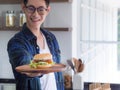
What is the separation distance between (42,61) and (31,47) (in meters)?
0.08

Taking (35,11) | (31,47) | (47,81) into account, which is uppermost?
(35,11)

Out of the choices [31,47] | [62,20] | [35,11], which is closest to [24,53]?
[31,47]

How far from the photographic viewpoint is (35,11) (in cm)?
81

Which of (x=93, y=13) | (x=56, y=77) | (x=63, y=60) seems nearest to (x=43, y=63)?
(x=56, y=77)

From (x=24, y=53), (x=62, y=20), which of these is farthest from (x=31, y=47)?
(x=62, y=20)

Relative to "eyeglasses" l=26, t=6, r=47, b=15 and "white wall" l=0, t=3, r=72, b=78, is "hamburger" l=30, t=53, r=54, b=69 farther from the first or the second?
"white wall" l=0, t=3, r=72, b=78

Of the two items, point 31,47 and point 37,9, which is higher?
point 37,9

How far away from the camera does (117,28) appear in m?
2.70

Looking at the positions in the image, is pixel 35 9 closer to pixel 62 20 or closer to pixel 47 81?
pixel 47 81

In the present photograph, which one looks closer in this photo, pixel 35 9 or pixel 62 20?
pixel 35 9

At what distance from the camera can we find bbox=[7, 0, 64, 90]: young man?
814 mm

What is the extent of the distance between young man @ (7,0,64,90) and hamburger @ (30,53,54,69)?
2cm

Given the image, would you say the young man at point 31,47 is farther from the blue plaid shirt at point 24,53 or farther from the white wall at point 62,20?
the white wall at point 62,20

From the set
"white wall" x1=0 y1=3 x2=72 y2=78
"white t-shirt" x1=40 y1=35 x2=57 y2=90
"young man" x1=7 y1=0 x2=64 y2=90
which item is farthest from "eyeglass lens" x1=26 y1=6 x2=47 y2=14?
"white wall" x1=0 y1=3 x2=72 y2=78
